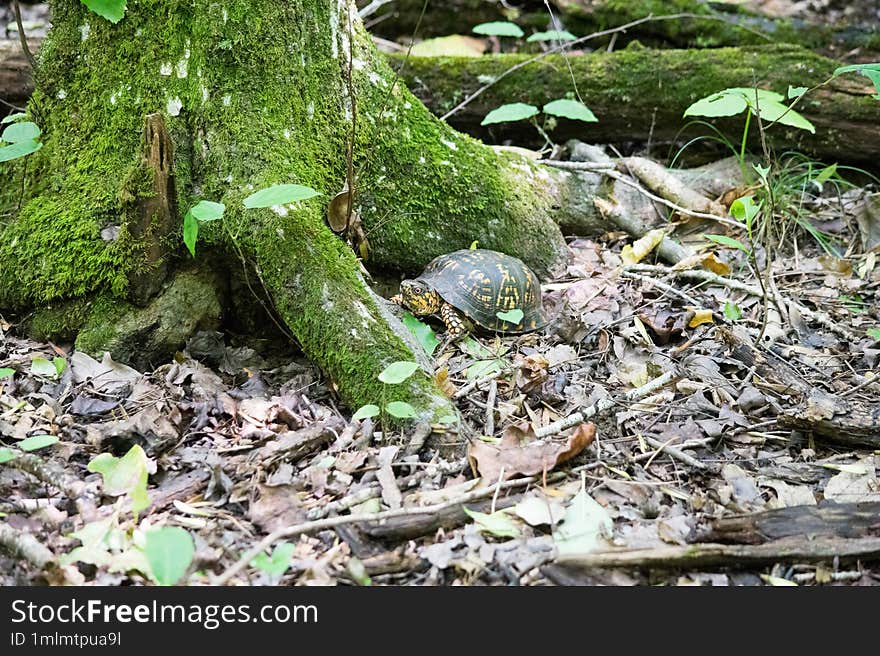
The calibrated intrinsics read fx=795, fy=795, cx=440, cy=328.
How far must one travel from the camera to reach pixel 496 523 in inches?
112

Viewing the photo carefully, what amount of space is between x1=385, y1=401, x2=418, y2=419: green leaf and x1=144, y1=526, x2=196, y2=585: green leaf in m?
1.13

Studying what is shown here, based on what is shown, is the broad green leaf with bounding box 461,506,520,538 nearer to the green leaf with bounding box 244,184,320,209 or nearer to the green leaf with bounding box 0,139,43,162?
the green leaf with bounding box 244,184,320,209

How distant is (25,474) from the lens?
123 inches

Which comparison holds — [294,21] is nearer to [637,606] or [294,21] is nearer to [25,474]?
[25,474]

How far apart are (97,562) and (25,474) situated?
2.34ft

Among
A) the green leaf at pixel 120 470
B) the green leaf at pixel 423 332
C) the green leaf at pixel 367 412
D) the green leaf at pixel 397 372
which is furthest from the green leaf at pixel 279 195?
the green leaf at pixel 423 332

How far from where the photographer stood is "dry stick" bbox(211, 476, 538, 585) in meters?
2.51

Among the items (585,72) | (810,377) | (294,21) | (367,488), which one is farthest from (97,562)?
(585,72)

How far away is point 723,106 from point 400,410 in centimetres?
235

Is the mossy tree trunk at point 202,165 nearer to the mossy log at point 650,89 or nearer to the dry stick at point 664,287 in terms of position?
the dry stick at point 664,287

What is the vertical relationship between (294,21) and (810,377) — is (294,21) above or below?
above

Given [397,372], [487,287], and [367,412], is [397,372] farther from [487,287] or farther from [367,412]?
[487,287]

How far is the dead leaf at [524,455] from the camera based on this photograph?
3107 mm

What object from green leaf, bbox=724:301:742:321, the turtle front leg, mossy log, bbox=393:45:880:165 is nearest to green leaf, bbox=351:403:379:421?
the turtle front leg
